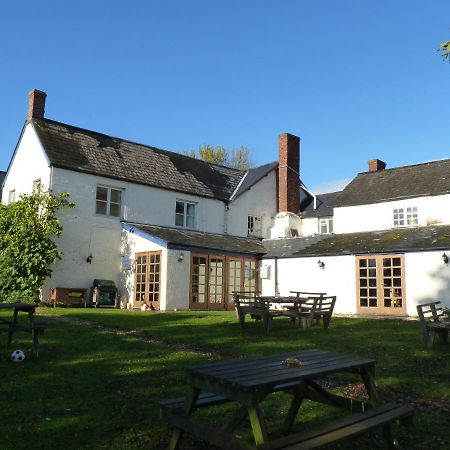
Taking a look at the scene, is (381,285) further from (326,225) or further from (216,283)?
(326,225)

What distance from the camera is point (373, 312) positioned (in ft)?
64.5

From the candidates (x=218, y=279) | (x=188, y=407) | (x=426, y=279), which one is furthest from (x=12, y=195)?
(x=188, y=407)

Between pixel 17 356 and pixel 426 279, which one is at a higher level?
pixel 426 279

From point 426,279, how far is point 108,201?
14.9 metres

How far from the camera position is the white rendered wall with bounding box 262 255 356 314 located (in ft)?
67.6

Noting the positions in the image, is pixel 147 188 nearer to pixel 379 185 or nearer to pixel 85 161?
pixel 85 161

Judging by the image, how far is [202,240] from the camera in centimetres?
2286

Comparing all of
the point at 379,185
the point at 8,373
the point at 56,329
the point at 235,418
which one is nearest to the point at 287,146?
the point at 379,185

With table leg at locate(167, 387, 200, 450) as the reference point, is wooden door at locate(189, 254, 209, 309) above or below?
above

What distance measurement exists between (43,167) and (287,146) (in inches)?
605

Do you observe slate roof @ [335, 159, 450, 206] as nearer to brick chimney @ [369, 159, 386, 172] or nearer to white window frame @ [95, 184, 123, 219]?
brick chimney @ [369, 159, 386, 172]

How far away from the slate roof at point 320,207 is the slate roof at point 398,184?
2.29 metres

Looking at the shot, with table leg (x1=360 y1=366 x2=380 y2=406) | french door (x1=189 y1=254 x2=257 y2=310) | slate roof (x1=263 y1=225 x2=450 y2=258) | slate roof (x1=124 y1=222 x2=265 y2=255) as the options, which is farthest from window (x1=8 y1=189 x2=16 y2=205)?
table leg (x1=360 y1=366 x2=380 y2=406)

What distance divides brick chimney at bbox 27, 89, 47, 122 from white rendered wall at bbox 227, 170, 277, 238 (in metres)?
11.7
